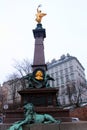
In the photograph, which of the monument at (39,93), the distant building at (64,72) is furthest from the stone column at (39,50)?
the distant building at (64,72)

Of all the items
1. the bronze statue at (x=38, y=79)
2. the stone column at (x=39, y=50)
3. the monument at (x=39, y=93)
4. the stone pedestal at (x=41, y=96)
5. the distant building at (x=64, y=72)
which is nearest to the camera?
the monument at (x=39, y=93)

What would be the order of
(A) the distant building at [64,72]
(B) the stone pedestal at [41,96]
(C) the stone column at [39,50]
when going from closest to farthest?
(B) the stone pedestal at [41,96] < (C) the stone column at [39,50] < (A) the distant building at [64,72]

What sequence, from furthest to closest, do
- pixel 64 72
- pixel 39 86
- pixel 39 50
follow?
pixel 64 72
pixel 39 50
pixel 39 86

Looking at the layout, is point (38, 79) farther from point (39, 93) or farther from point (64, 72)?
point (64, 72)

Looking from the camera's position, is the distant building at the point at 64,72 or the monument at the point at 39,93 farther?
the distant building at the point at 64,72

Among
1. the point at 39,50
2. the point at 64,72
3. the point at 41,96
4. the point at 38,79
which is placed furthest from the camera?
the point at 64,72

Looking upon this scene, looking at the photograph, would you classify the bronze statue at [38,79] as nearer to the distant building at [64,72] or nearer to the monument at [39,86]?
the monument at [39,86]

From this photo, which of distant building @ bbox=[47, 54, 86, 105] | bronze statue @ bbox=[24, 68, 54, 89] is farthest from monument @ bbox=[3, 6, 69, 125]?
distant building @ bbox=[47, 54, 86, 105]

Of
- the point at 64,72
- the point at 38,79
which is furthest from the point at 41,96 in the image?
the point at 64,72

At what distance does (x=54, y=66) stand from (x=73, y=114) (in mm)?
46236

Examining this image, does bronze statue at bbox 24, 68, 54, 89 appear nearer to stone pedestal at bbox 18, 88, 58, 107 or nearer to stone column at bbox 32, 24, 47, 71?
stone column at bbox 32, 24, 47, 71

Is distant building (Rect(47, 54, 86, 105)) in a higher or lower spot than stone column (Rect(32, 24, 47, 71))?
higher

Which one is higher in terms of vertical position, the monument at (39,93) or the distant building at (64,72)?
the distant building at (64,72)

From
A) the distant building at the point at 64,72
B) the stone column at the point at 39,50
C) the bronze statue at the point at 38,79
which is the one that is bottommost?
the bronze statue at the point at 38,79
